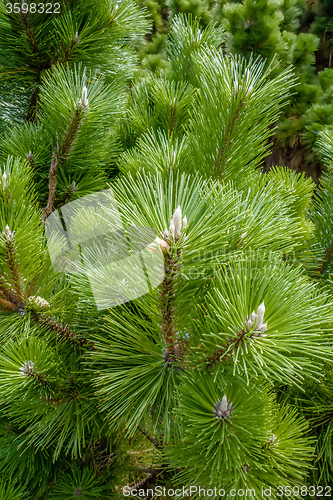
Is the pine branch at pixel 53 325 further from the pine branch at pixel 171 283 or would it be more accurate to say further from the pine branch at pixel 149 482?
the pine branch at pixel 149 482

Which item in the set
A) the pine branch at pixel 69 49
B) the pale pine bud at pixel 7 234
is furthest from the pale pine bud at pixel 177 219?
the pine branch at pixel 69 49

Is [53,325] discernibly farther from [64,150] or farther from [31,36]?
[31,36]

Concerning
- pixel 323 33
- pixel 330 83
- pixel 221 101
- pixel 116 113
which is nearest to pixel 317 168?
pixel 330 83

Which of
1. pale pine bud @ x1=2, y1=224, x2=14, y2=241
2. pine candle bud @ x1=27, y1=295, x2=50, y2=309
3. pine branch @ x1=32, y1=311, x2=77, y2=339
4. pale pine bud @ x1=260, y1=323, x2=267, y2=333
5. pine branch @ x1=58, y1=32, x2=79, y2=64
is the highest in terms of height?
pine branch @ x1=58, y1=32, x2=79, y2=64

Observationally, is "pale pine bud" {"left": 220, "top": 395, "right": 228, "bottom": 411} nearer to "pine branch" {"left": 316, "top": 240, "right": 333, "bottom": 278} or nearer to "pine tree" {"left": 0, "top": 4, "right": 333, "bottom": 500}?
"pine tree" {"left": 0, "top": 4, "right": 333, "bottom": 500}

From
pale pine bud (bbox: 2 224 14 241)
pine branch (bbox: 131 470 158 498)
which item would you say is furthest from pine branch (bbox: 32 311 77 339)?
pine branch (bbox: 131 470 158 498)

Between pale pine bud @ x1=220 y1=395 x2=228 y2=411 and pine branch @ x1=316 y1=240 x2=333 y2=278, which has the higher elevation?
pale pine bud @ x1=220 y1=395 x2=228 y2=411

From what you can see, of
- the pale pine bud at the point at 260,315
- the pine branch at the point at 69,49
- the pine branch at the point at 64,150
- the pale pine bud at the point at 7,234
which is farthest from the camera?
the pine branch at the point at 69,49

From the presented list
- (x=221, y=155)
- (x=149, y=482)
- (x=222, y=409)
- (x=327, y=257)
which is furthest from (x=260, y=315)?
(x=149, y=482)
